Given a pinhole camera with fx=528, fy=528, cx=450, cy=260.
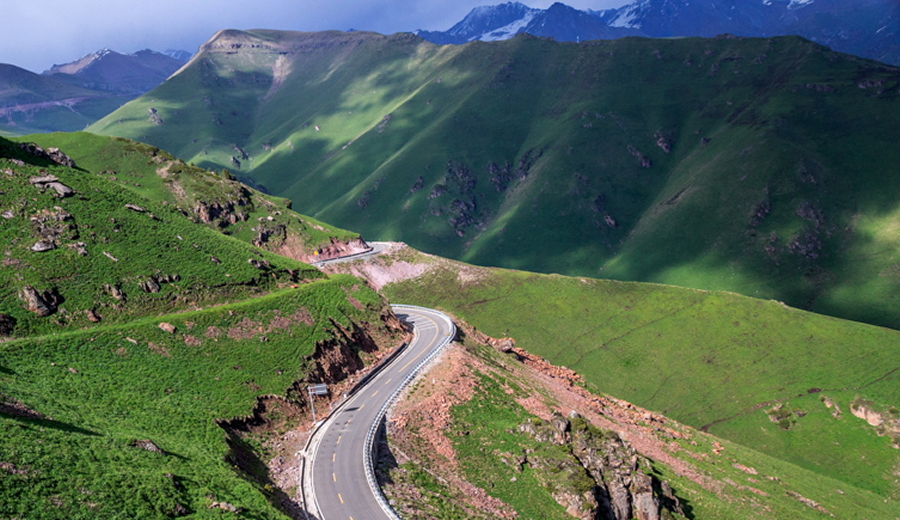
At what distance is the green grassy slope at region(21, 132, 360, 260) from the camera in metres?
130

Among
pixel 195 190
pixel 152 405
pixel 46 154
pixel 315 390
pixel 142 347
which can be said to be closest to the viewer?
pixel 152 405

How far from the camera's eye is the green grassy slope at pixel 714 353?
4210 inches

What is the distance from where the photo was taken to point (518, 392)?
254 ft

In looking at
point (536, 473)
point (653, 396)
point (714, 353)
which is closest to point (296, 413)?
point (536, 473)

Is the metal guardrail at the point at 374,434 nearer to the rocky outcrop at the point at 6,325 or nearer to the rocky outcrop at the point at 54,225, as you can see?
the rocky outcrop at the point at 6,325

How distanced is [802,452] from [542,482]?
3014 inches

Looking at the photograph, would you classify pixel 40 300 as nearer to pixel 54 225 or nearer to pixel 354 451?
pixel 54 225

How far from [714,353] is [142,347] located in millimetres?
122795

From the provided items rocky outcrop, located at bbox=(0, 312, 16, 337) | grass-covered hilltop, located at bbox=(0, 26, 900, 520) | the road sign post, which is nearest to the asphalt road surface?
grass-covered hilltop, located at bbox=(0, 26, 900, 520)

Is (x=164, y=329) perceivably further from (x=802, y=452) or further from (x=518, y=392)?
(x=802, y=452)

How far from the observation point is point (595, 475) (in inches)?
2432

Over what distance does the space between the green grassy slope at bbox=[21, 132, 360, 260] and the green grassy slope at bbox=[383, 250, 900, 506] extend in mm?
29955

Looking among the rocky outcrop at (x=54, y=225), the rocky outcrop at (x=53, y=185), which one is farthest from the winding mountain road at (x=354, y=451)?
the rocky outcrop at (x=53, y=185)

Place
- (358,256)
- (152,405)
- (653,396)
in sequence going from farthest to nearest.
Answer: (358,256) → (653,396) → (152,405)
